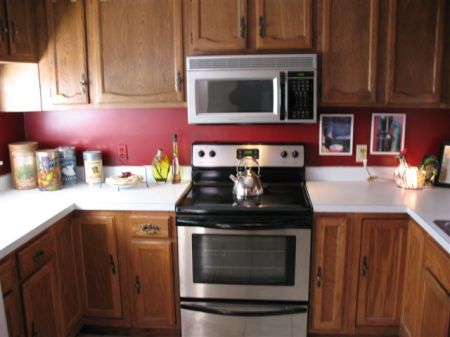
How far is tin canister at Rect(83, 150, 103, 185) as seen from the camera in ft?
8.47

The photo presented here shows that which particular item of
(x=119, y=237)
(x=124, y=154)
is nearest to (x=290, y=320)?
(x=119, y=237)

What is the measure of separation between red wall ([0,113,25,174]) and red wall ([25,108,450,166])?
0.06 m

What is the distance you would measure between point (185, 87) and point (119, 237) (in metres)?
0.93

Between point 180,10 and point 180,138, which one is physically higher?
point 180,10

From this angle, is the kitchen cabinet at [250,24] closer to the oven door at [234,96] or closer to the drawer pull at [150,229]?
the oven door at [234,96]

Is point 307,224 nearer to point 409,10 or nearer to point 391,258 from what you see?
point 391,258

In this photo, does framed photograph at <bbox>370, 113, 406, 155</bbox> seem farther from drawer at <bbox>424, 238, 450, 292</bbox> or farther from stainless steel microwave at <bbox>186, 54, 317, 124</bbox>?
drawer at <bbox>424, 238, 450, 292</bbox>

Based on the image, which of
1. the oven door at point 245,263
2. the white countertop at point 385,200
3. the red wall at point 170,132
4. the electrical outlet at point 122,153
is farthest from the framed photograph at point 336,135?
the electrical outlet at point 122,153

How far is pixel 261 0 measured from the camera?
2203 millimetres

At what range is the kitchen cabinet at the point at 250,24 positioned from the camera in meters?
2.21

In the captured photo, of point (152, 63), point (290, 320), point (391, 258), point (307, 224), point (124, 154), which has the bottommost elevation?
point (290, 320)

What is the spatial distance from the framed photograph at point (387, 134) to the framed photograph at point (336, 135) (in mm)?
149

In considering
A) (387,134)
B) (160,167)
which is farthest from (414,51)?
(160,167)

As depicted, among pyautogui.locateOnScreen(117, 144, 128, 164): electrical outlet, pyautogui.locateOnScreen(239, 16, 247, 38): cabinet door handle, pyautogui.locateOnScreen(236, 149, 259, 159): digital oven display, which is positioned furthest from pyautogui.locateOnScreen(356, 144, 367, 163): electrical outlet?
pyautogui.locateOnScreen(117, 144, 128, 164): electrical outlet
